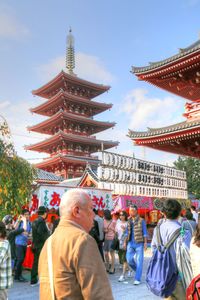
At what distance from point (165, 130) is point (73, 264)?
1373 centimetres

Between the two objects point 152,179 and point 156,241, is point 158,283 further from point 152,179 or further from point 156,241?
point 152,179

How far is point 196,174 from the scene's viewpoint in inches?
2010

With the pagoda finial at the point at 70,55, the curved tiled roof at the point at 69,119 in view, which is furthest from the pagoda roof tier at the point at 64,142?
the pagoda finial at the point at 70,55

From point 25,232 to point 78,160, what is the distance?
2562 cm

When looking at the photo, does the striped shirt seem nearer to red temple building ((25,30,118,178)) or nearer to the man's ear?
the man's ear

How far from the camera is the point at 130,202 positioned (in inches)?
634

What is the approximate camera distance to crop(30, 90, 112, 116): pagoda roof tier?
35.0 meters

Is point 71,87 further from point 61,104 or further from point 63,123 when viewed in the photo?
point 63,123

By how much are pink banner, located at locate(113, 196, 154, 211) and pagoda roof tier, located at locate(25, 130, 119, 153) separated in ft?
58.1

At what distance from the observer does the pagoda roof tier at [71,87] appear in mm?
36147

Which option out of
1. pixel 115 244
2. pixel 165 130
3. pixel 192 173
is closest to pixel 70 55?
pixel 192 173

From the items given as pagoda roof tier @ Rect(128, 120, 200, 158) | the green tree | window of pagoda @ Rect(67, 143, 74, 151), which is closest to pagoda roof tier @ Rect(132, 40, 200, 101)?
pagoda roof tier @ Rect(128, 120, 200, 158)

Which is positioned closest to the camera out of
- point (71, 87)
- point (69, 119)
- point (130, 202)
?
Answer: point (130, 202)

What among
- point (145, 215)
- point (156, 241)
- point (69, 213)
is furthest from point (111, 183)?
point (69, 213)
